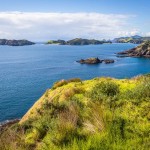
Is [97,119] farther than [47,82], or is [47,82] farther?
[47,82]

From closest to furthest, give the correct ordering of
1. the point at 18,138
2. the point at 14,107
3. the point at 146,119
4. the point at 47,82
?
the point at 18,138
the point at 146,119
the point at 14,107
the point at 47,82

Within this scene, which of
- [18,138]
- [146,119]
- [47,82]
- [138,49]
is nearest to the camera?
[18,138]

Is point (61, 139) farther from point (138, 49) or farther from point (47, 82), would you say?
point (138, 49)

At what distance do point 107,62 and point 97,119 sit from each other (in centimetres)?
12830

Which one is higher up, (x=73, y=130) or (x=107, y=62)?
(x=73, y=130)

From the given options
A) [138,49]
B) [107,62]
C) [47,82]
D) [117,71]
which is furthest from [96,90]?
[138,49]

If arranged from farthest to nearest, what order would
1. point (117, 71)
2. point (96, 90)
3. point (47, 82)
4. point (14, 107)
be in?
point (117, 71)
point (47, 82)
point (14, 107)
point (96, 90)

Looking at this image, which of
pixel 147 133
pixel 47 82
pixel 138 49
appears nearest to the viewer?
pixel 147 133

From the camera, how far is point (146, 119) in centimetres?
1116

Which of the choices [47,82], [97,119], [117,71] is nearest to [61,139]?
[97,119]

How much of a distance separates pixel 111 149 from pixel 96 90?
10743 millimetres

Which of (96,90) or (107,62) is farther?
(107,62)

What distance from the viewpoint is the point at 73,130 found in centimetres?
968

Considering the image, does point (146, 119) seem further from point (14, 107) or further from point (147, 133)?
point (14, 107)
